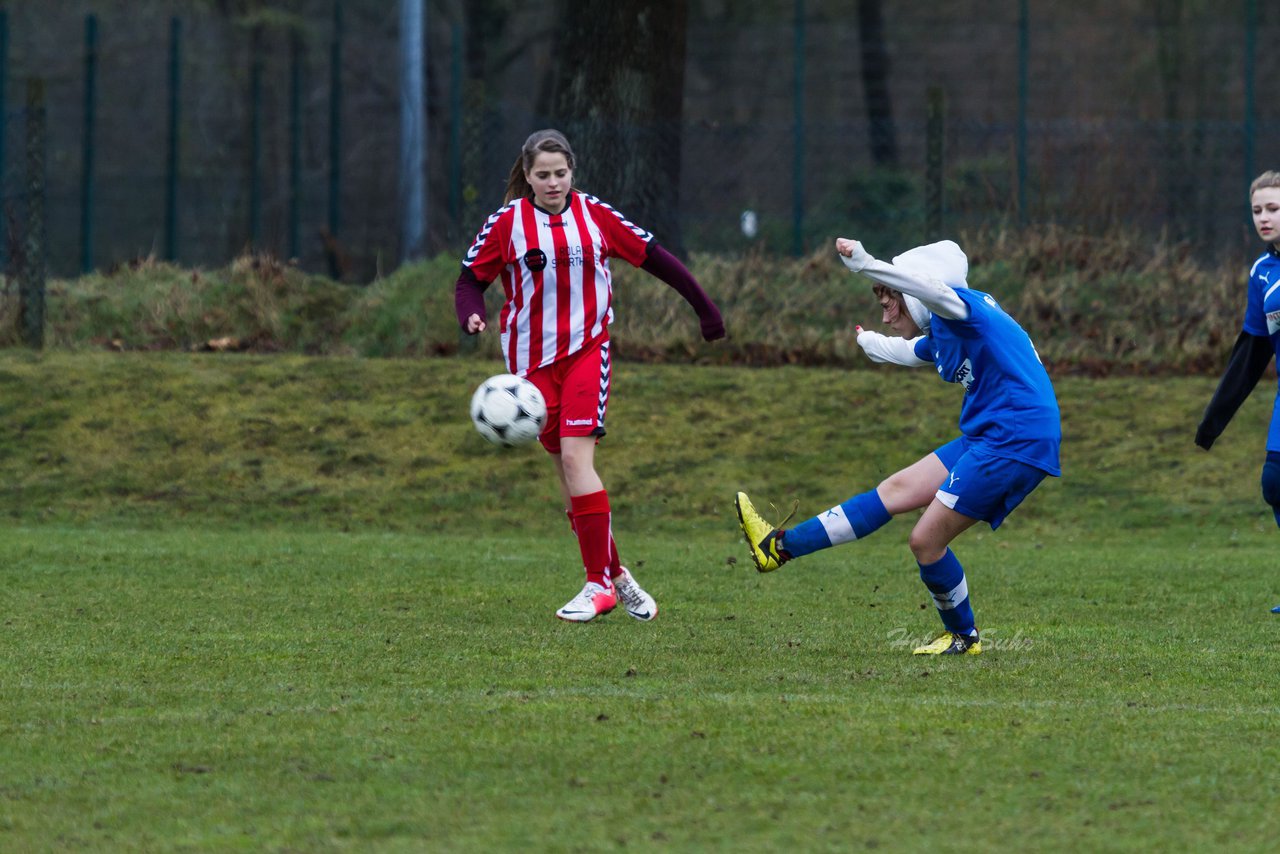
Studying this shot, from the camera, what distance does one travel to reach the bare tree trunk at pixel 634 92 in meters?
16.4

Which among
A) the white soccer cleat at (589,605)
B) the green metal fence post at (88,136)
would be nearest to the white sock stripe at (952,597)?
the white soccer cleat at (589,605)

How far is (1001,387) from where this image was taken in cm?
650

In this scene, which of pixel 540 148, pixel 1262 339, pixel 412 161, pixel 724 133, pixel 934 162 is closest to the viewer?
pixel 540 148

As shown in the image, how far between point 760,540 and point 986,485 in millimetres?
900

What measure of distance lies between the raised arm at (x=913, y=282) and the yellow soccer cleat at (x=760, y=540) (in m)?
0.95

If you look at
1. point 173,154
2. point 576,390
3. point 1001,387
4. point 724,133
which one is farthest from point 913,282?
point 173,154

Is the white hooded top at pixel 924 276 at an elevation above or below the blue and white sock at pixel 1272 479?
above

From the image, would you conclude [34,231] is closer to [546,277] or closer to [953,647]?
[546,277]

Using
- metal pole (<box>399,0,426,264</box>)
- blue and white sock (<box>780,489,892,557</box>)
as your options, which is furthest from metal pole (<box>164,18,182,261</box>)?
blue and white sock (<box>780,489,892,557</box>)

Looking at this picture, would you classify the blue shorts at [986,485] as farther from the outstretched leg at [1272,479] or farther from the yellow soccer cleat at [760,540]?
the outstretched leg at [1272,479]

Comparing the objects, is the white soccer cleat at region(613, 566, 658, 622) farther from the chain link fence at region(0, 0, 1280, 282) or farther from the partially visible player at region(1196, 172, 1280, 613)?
the chain link fence at region(0, 0, 1280, 282)

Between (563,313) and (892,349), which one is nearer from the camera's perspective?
(892,349)

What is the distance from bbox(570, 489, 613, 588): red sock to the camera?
7.64 meters

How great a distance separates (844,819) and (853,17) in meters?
31.1
